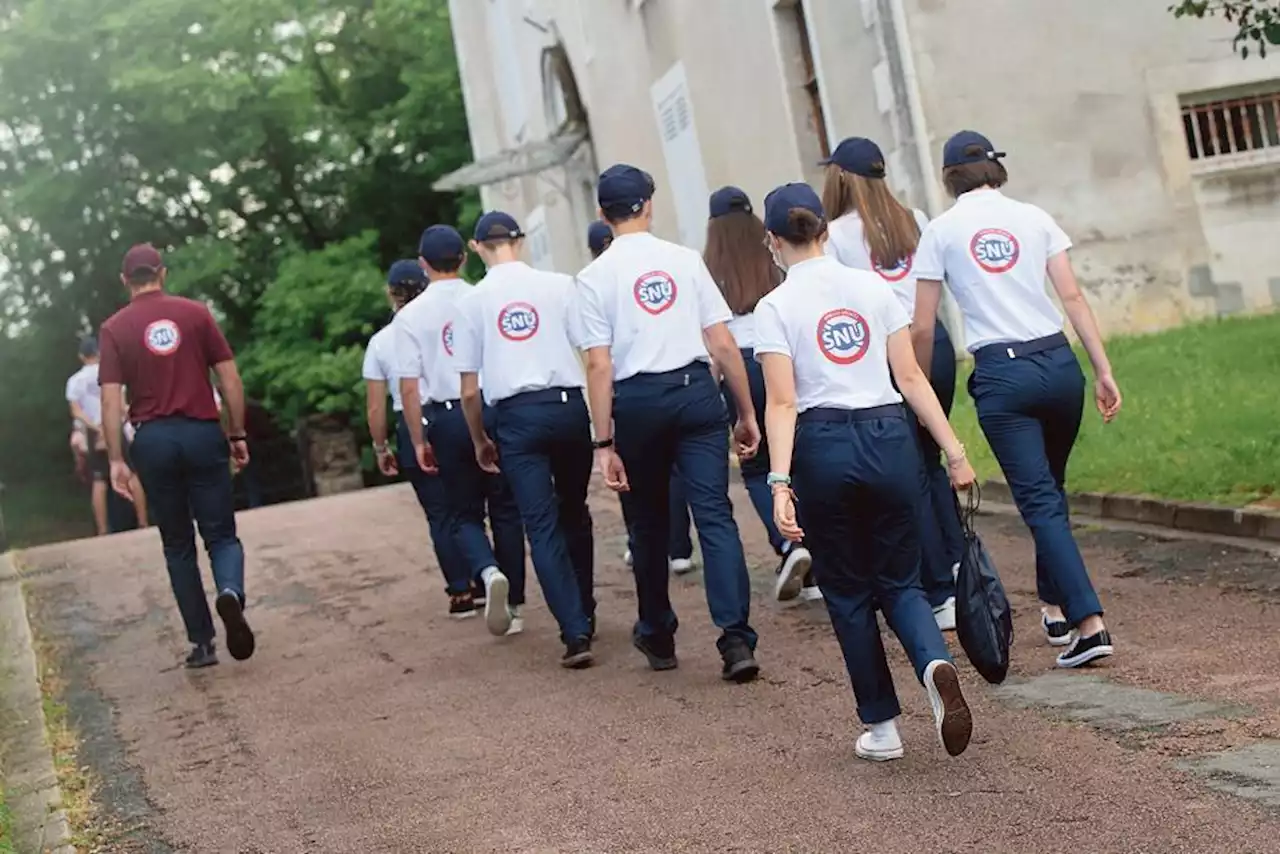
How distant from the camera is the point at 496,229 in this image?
9.11 m

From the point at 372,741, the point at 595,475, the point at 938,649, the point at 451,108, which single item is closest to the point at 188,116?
the point at 451,108

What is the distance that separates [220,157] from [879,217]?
93.6 ft

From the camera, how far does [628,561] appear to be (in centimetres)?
1209

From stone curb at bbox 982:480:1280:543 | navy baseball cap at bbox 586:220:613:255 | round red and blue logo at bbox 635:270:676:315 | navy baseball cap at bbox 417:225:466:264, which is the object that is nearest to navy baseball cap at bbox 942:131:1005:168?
round red and blue logo at bbox 635:270:676:315

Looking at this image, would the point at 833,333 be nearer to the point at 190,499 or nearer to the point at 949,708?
the point at 949,708

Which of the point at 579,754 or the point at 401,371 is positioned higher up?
the point at 401,371

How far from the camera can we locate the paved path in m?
5.45

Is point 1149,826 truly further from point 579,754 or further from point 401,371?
point 401,371

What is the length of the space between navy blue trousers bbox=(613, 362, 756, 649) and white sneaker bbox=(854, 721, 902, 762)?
5.44ft

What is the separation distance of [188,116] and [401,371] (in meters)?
24.9

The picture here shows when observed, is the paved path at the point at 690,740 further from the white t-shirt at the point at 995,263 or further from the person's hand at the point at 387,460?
the white t-shirt at the point at 995,263

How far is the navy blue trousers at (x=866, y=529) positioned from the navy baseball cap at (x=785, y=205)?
619mm

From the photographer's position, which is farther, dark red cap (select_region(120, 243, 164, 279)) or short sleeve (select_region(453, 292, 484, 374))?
dark red cap (select_region(120, 243, 164, 279))

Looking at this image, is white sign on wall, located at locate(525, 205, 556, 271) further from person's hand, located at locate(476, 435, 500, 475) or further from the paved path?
person's hand, located at locate(476, 435, 500, 475)
